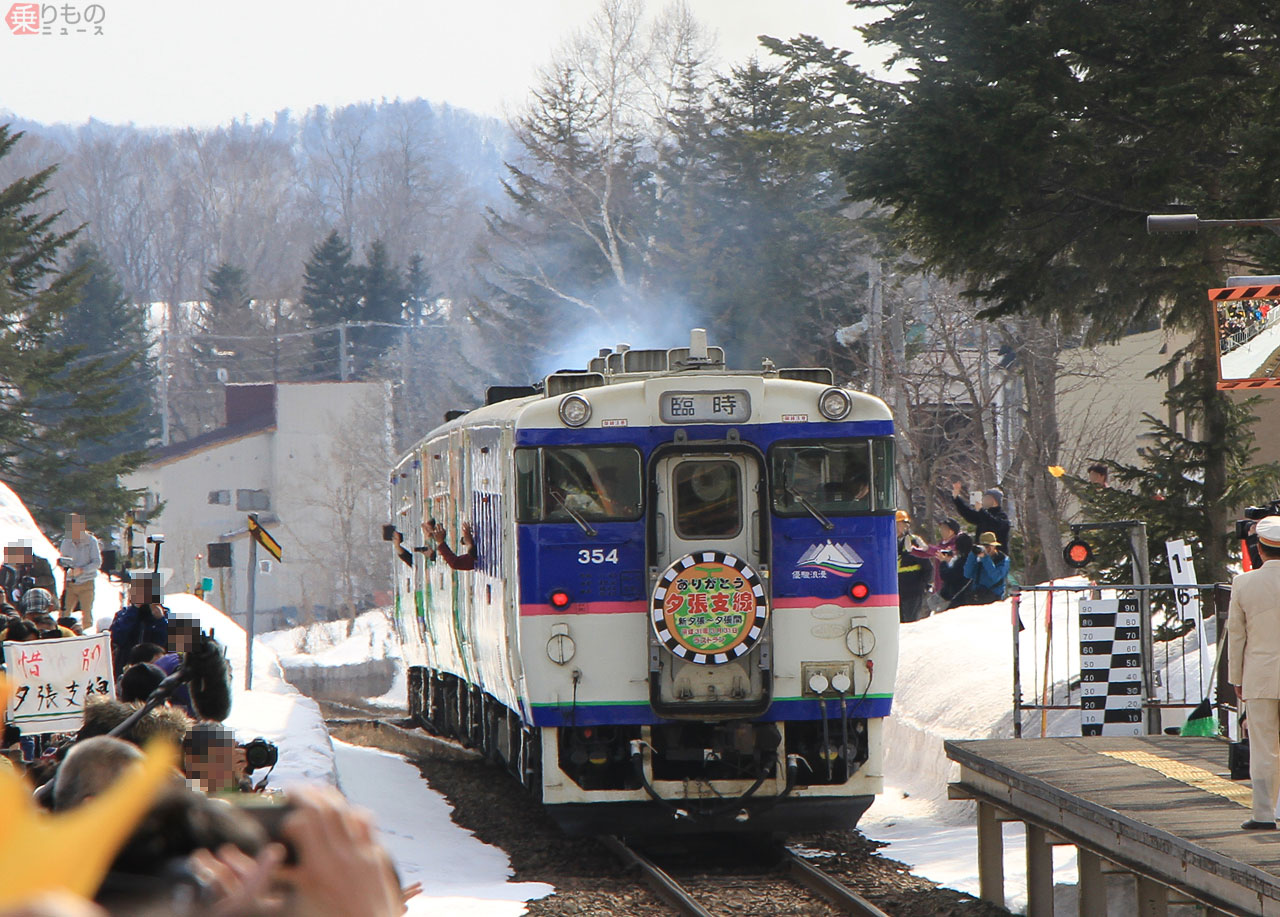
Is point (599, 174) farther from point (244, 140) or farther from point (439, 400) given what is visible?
point (244, 140)

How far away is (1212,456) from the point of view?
48.1ft

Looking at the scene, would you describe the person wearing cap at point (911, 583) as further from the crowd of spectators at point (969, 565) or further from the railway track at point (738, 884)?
the railway track at point (738, 884)

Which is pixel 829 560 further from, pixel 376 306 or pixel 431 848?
pixel 376 306

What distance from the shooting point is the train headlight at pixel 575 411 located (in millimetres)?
11102

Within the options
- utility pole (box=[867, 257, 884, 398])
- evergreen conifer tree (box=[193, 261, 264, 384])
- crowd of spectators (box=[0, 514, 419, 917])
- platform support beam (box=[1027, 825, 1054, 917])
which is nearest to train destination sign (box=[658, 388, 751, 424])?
platform support beam (box=[1027, 825, 1054, 917])

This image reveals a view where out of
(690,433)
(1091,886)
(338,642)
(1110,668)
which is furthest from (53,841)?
(338,642)

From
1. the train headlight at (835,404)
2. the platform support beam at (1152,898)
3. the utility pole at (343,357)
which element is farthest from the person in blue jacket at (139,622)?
the utility pole at (343,357)

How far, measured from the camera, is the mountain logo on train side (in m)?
11.1

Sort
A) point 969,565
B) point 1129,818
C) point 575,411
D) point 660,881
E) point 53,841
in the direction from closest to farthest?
point 53,841
point 1129,818
point 660,881
point 575,411
point 969,565

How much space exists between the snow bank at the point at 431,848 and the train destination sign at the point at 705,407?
3307 millimetres

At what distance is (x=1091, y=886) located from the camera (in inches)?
341

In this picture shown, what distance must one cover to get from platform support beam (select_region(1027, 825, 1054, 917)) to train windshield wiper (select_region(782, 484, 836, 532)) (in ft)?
8.72

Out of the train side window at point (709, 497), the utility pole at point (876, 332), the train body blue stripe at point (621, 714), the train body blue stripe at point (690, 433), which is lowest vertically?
the train body blue stripe at point (621, 714)

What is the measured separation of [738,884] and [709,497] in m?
2.65
